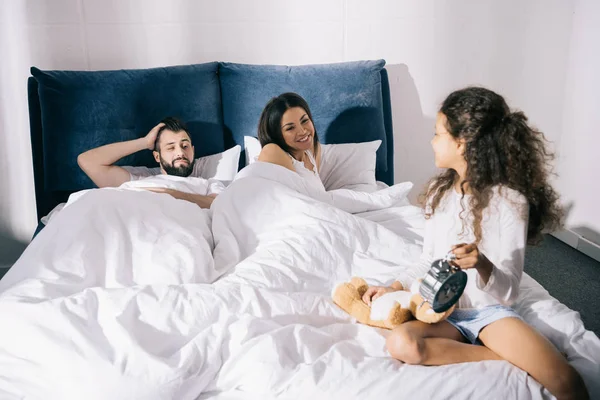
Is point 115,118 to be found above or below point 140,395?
above

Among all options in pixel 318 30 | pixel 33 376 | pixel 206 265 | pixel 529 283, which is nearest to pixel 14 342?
pixel 33 376

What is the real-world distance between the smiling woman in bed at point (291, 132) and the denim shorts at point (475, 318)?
3.28 feet

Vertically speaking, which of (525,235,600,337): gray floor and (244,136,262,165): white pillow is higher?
(244,136,262,165): white pillow

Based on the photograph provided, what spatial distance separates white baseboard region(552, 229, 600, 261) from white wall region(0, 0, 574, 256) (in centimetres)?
58

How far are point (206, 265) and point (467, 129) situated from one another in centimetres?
86

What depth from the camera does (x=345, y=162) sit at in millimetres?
2689

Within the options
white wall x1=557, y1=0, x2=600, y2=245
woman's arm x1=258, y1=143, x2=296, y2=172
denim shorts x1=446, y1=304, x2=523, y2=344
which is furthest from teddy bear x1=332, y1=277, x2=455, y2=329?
white wall x1=557, y1=0, x2=600, y2=245

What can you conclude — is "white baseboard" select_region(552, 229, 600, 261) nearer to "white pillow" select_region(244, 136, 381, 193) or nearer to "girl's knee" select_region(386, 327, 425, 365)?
"white pillow" select_region(244, 136, 381, 193)

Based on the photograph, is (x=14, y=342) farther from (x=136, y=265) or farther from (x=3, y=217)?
(x=3, y=217)

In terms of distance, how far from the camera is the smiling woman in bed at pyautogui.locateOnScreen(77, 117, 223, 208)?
251cm

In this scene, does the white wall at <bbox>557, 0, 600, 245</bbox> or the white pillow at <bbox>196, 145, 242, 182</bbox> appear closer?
the white pillow at <bbox>196, 145, 242, 182</bbox>

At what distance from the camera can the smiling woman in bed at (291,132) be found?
7.98 feet

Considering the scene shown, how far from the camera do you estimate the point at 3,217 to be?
3.00m

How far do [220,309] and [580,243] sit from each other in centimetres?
228
